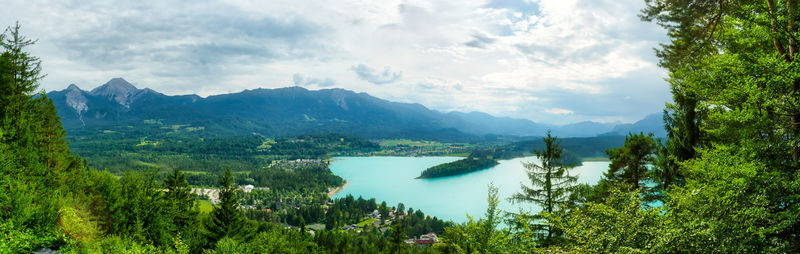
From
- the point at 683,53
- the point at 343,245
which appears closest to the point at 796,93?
the point at 683,53

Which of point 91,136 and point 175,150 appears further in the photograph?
point 91,136

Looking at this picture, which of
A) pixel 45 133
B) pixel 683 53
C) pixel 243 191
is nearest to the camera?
pixel 683 53

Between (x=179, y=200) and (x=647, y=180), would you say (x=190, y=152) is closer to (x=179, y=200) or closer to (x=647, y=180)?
(x=179, y=200)

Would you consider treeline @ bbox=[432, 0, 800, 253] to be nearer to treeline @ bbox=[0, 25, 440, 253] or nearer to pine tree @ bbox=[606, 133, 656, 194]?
pine tree @ bbox=[606, 133, 656, 194]

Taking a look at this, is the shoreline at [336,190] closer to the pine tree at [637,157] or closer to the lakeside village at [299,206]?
the lakeside village at [299,206]

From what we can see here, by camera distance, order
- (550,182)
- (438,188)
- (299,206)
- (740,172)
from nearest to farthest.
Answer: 1. (740,172)
2. (550,182)
3. (299,206)
4. (438,188)

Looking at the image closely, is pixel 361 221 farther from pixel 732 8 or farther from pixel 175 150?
pixel 175 150

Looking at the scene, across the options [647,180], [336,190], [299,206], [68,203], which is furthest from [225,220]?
[336,190]
